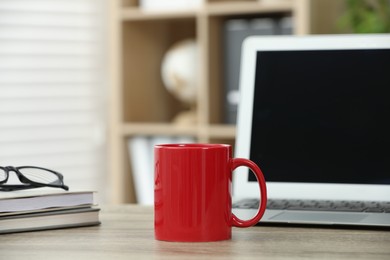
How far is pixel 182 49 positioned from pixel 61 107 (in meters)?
0.58

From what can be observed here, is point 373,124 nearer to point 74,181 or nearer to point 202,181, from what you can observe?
point 202,181

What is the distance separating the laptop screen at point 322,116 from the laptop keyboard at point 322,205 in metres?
0.04

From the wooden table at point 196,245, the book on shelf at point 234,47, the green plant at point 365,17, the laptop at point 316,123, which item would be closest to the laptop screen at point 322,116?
the laptop at point 316,123

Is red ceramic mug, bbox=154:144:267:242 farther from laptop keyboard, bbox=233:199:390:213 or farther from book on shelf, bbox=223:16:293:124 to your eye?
book on shelf, bbox=223:16:293:124

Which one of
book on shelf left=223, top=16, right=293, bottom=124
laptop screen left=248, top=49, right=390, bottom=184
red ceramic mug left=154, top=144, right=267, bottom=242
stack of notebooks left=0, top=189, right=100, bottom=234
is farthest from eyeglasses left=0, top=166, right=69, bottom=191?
book on shelf left=223, top=16, right=293, bottom=124

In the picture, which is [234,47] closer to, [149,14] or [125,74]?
[149,14]

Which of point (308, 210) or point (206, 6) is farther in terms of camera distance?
point (206, 6)

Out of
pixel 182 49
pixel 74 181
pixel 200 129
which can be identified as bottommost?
pixel 74 181

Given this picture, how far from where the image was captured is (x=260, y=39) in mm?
1409

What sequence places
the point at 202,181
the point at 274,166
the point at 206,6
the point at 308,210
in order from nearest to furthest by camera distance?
the point at 202,181 < the point at 308,210 < the point at 274,166 < the point at 206,6

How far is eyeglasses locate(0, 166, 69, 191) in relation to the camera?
1195 millimetres

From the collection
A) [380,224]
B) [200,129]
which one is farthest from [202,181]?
[200,129]

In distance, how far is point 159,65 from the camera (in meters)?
3.07

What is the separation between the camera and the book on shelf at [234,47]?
106 inches
